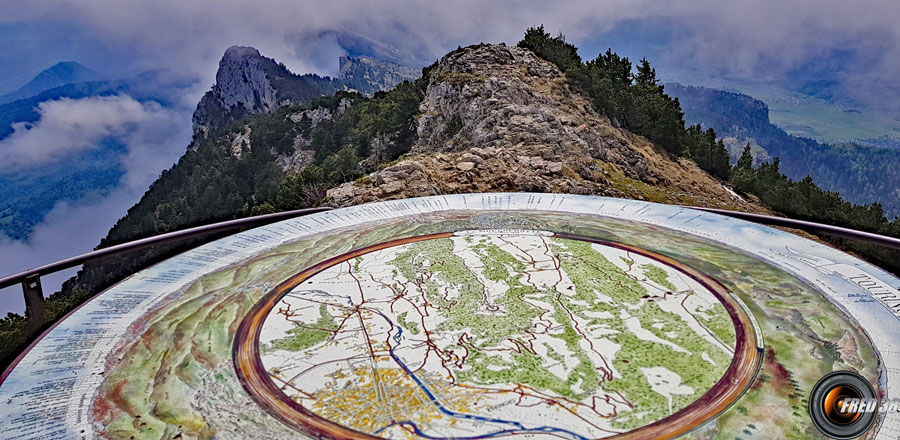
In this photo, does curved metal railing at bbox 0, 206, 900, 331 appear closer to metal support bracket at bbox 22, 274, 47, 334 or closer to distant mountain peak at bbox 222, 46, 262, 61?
metal support bracket at bbox 22, 274, 47, 334

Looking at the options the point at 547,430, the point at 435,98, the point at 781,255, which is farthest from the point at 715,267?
the point at 435,98

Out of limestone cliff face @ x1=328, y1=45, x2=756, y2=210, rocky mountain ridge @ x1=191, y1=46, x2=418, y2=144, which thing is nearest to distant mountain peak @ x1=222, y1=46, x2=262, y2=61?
rocky mountain ridge @ x1=191, y1=46, x2=418, y2=144

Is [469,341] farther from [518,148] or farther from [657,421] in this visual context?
[518,148]

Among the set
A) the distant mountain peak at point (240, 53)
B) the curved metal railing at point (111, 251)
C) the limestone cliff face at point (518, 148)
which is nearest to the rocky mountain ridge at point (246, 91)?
the distant mountain peak at point (240, 53)

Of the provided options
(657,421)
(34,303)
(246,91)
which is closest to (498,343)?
(657,421)

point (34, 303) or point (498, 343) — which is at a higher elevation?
point (34, 303)
